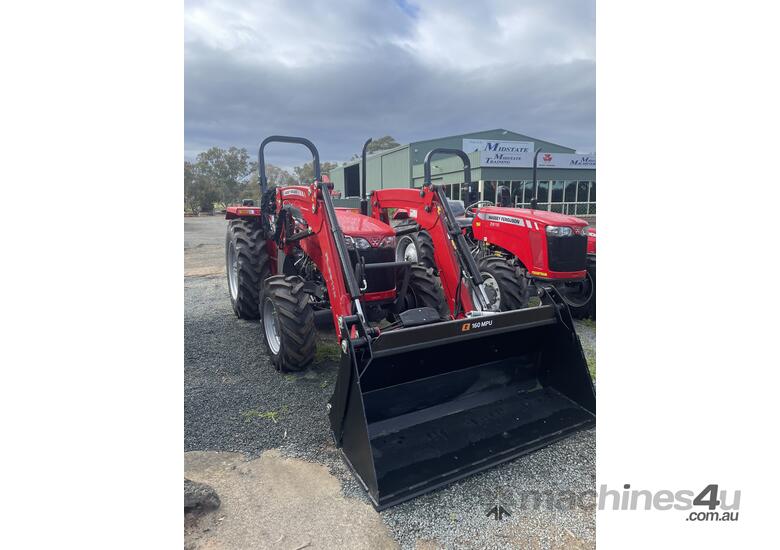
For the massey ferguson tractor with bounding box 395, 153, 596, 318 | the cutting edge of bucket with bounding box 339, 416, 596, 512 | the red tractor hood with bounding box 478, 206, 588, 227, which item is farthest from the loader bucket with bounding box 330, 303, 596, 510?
the red tractor hood with bounding box 478, 206, 588, 227

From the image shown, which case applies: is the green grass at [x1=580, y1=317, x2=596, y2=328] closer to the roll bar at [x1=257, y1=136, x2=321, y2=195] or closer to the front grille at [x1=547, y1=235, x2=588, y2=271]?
the front grille at [x1=547, y1=235, x2=588, y2=271]

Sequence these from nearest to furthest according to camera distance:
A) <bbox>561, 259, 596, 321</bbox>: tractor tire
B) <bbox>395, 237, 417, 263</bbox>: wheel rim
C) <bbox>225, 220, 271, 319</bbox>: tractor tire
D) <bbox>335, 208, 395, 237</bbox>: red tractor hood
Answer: <bbox>335, 208, 395, 237</bbox>: red tractor hood → <bbox>225, 220, 271, 319</bbox>: tractor tire → <bbox>561, 259, 596, 321</bbox>: tractor tire → <bbox>395, 237, 417, 263</bbox>: wheel rim

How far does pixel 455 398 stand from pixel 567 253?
2.87 metres

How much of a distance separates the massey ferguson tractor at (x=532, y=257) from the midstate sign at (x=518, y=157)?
1674 cm

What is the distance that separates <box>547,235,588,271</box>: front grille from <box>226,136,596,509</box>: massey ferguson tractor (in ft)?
5.35

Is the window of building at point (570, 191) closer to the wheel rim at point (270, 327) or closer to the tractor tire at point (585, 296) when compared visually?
the tractor tire at point (585, 296)

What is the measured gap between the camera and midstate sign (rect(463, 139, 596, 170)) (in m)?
24.6

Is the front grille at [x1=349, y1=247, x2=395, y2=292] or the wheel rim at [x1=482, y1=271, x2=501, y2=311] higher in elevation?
the front grille at [x1=349, y1=247, x2=395, y2=292]

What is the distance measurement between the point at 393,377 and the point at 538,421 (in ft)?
3.24

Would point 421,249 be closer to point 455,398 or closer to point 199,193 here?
point 455,398

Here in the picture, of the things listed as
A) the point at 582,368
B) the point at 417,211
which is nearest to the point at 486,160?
the point at 417,211

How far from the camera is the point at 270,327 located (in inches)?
165

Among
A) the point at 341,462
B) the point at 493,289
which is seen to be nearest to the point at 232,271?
the point at 493,289

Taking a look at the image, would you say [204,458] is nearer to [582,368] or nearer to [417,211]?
[582,368]
